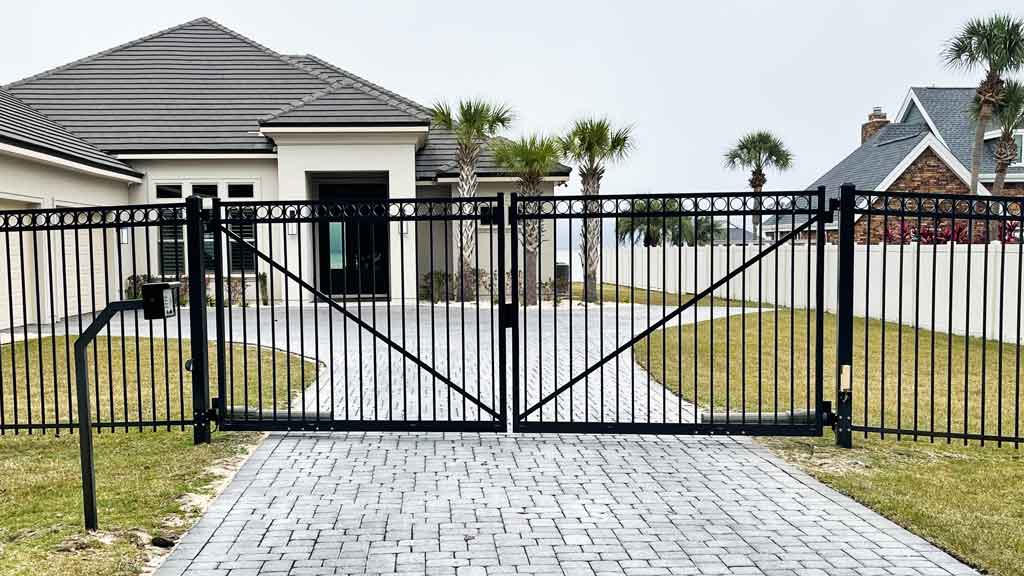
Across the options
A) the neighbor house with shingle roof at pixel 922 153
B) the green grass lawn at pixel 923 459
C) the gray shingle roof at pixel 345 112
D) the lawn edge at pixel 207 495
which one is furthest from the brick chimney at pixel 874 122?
the lawn edge at pixel 207 495

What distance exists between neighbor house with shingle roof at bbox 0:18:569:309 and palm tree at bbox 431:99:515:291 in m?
0.95

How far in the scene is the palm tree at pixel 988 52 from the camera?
928 inches

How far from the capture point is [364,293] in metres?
23.4

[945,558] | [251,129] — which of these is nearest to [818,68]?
[251,129]

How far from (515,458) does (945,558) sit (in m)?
3.17

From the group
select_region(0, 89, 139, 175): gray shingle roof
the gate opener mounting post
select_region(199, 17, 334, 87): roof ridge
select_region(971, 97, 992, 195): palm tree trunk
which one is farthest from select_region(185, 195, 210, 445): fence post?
select_region(971, 97, 992, 195): palm tree trunk

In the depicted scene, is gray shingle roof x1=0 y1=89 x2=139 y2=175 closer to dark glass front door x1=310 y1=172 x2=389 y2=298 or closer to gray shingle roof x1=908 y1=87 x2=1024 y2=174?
dark glass front door x1=310 y1=172 x2=389 y2=298

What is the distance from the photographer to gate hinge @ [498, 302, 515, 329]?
22.3ft

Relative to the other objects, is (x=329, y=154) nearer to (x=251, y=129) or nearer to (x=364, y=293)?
(x=251, y=129)

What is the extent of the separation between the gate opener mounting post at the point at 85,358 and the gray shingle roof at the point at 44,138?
10.9 metres

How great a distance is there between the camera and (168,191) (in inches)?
835

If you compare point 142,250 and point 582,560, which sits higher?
point 142,250

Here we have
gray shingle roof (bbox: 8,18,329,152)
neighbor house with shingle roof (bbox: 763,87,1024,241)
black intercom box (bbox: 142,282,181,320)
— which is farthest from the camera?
neighbor house with shingle roof (bbox: 763,87,1024,241)

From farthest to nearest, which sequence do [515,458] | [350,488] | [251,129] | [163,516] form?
[251,129], [515,458], [350,488], [163,516]
